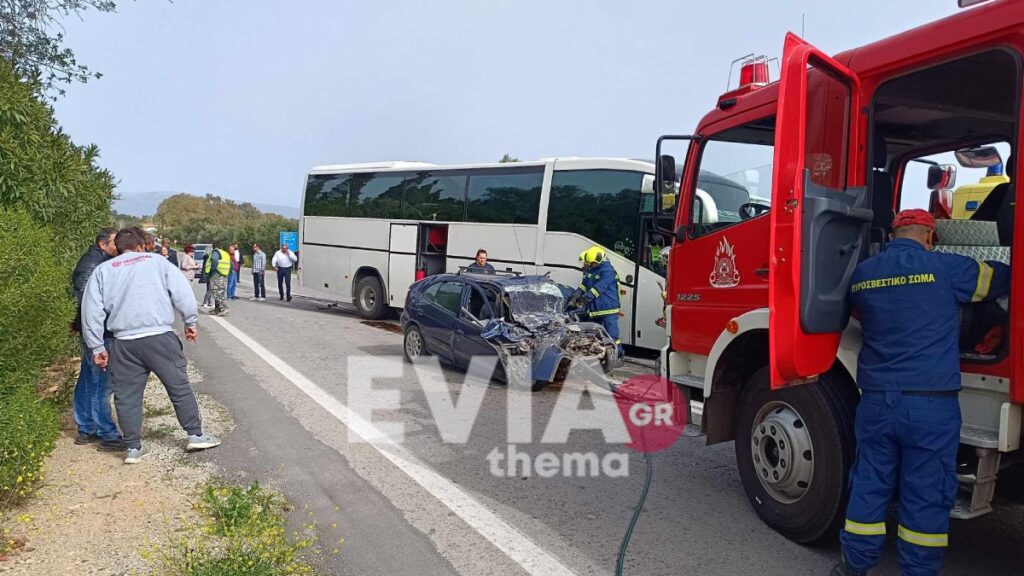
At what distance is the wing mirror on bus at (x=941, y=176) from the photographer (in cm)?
477

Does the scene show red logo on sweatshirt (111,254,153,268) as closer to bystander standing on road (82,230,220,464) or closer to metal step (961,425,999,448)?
bystander standing on road (82,230,220,464)

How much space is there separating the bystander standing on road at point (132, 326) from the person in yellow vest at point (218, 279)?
1030cm

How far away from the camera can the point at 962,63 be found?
3500 millimetres

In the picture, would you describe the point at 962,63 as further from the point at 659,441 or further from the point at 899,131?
the point at 659,441

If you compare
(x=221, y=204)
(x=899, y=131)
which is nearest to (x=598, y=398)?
(x=899, y=131)

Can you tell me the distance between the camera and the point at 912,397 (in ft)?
10.4

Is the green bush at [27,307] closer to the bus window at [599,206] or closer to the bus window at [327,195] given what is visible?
the bus window at [599,206]

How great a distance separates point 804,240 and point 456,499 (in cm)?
268

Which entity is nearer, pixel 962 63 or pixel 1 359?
pixel 962 63

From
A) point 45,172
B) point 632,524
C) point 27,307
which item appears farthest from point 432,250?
point 632,524

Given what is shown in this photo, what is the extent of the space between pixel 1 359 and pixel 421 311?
5.47 m

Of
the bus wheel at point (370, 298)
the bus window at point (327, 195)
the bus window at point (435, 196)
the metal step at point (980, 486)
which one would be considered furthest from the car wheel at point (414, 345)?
the bus window at point (327, 195)

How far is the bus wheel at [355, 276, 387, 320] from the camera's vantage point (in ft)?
50.6

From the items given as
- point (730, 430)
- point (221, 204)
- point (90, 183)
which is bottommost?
point (730, 430)
